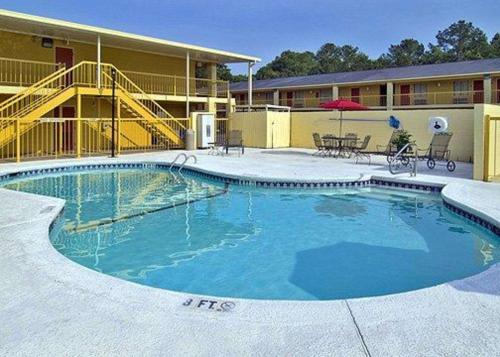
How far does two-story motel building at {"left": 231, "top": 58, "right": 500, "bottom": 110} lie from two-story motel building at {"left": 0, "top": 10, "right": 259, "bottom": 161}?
196 inches

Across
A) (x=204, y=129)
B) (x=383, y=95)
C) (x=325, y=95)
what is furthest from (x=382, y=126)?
(x=325, y=95)

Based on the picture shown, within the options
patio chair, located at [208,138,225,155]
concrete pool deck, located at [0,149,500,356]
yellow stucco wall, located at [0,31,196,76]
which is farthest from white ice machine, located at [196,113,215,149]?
concrete pool deck, located at [0,149,500,356]

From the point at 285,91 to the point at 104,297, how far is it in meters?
34.8

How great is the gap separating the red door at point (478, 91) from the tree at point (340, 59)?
3063 centimetres

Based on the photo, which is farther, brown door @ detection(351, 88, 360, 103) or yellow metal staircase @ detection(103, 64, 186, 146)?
brown door @ detection(351, 88, 360, 103)

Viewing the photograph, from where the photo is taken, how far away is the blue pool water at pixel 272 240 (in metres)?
5.73

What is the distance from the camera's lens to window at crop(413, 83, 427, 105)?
30.5 m

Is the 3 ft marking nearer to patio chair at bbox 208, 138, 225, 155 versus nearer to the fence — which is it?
the fence

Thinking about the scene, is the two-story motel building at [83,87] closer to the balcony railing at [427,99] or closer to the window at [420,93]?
the balcony railing at [427,99]

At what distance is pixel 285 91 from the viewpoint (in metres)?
37.8

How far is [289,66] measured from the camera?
65938mm

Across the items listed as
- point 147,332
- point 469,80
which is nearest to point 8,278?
point 147,332

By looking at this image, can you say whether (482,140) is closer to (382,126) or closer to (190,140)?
(382,126)

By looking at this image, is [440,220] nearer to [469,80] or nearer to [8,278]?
[8,278]
